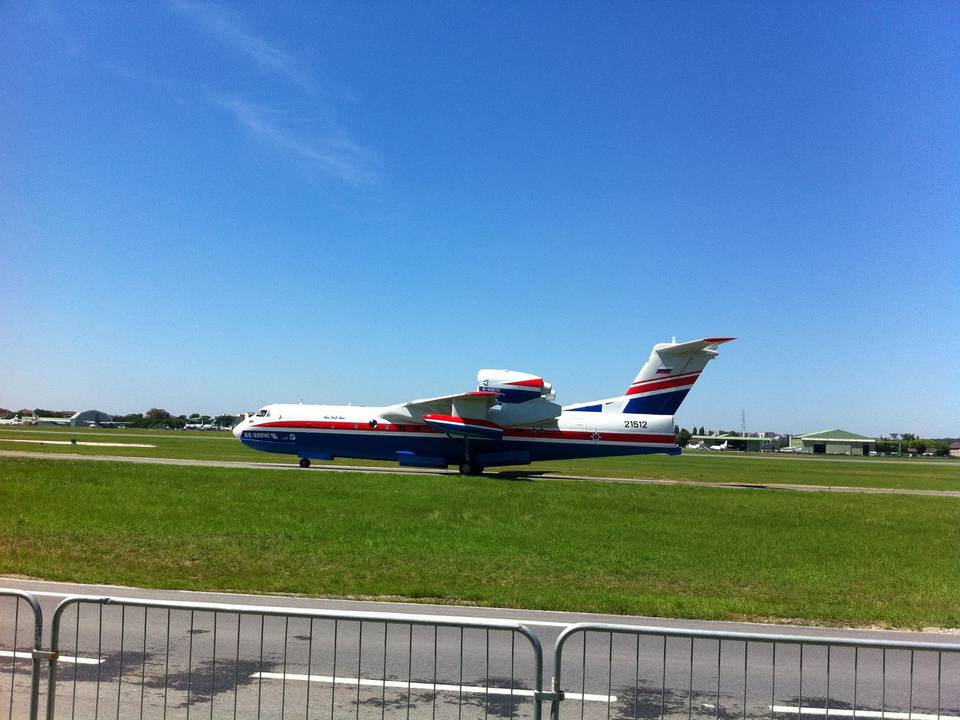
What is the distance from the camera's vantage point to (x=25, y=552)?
15.0 metres

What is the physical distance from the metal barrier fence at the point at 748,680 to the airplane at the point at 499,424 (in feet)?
83.4

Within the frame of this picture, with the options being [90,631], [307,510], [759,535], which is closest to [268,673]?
Result: [90,631]

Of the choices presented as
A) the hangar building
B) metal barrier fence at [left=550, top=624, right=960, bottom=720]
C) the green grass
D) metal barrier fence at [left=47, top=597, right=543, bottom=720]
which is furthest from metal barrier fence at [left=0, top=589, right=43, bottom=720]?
the hangar building

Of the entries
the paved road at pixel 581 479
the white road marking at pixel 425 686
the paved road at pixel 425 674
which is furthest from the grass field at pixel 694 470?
the white road marking at pixel 425 686

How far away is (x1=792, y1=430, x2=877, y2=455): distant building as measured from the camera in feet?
441

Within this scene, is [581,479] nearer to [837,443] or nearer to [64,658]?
[64,658]

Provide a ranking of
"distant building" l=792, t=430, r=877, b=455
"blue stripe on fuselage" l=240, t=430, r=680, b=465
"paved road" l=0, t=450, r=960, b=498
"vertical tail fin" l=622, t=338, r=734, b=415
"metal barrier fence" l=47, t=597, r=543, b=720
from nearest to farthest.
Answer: "metal barrier fence" l=47, t=597, r=543, b=720 < "paved road" l=0, t=450, r=960, b=498 < "vertical tail fin" l=622, t=338, r=734, b=415 < "blue stripe on fuselage" l=240, t=430, r=680, b=465 < "distant building" l=792, t=430, r=877, b=455

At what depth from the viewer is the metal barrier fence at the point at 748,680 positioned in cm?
666

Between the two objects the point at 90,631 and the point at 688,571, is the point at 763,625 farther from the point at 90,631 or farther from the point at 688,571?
the point at 90,631

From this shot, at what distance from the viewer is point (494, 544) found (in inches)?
675

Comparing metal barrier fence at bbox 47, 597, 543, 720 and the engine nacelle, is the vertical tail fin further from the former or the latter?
metal barrier fence at bbox 47, 597, 543, 720

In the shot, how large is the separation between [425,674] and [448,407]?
2871 centimetres

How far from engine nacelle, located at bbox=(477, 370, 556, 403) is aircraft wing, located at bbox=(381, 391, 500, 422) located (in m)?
0.36

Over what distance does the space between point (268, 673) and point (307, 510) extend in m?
13.1
